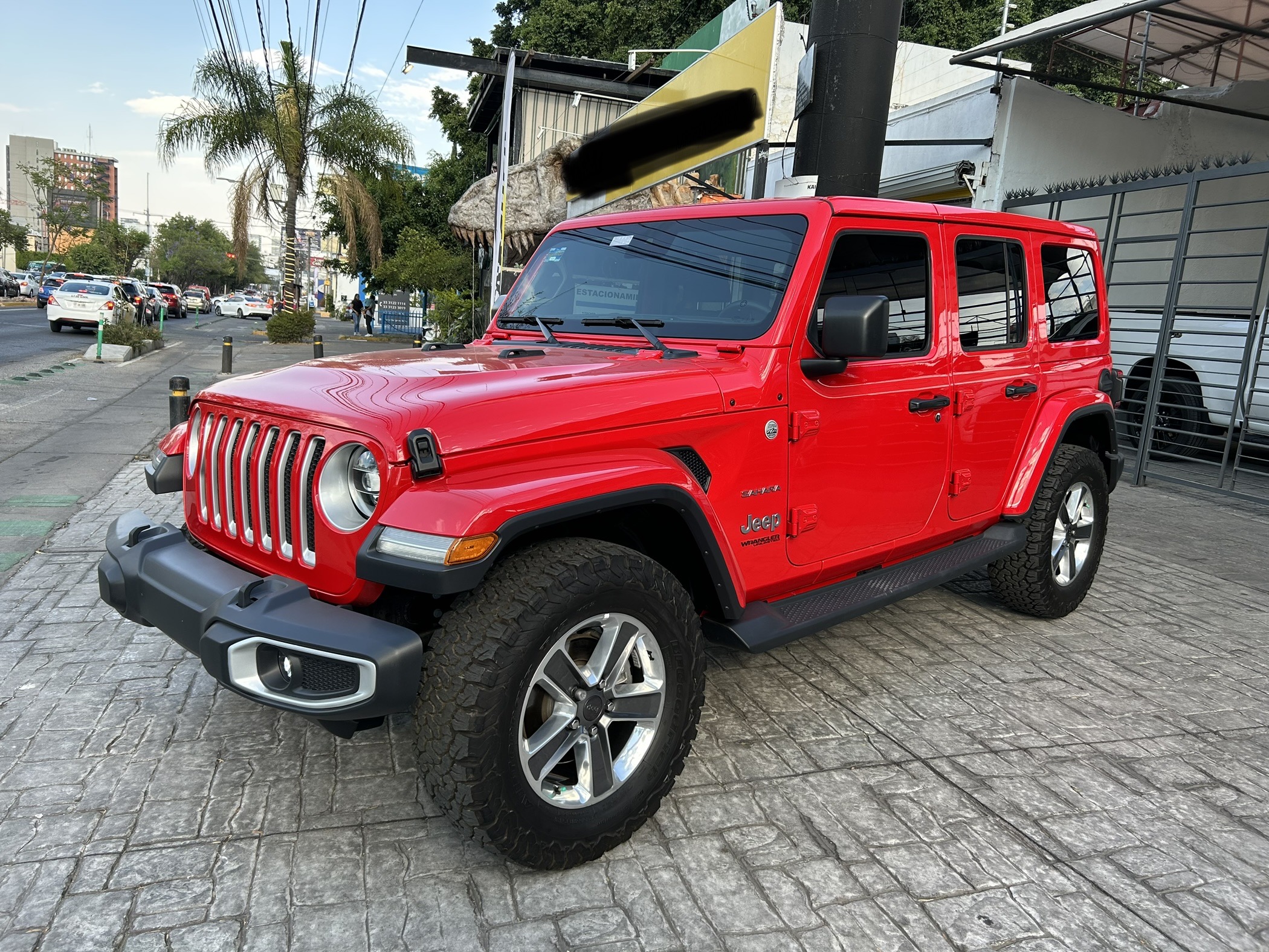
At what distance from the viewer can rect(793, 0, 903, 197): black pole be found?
6.18m

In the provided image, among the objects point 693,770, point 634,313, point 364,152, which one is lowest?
point 693,770

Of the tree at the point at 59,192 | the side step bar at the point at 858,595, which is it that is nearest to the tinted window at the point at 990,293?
the side step bar at the point at 858,595

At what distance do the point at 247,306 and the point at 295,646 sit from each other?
5379 cm

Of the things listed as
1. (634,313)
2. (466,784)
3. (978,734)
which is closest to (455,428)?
(466,784)

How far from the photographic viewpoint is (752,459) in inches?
120

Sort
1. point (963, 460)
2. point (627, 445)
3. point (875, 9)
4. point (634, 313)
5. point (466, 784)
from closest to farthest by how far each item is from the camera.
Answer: point (466, 784), point (627, 445), point (634, 313), point (963, 460), point (875, 9)

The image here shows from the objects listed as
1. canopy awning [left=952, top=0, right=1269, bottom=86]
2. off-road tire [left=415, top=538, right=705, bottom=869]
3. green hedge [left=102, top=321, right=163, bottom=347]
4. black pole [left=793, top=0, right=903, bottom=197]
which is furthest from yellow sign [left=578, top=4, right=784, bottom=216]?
green hedge [left=102, top=321, right=163, bottom=347]

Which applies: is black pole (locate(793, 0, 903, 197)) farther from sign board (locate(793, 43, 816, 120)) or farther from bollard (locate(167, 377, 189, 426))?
bollard (locate(167, 377, 189, 426))

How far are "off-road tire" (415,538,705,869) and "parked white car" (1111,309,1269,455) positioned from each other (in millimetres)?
7916

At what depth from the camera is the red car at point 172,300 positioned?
43.1 m

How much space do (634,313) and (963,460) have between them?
66.0 inches

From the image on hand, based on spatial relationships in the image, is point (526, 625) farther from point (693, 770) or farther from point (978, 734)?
point (978, 734)

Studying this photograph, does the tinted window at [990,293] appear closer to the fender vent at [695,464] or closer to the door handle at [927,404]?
the door handle at [927,404]

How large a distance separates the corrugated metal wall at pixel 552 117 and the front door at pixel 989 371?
20.6 meters
